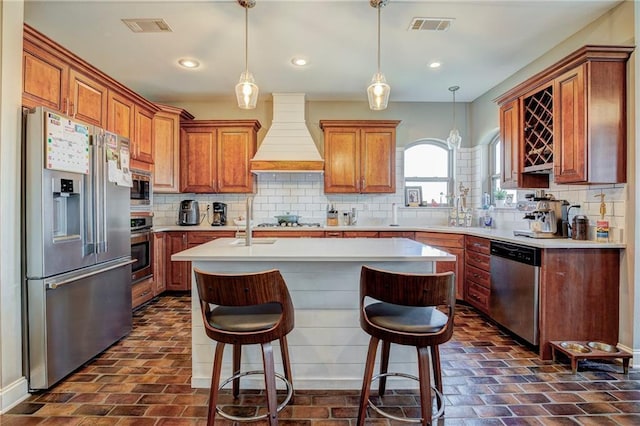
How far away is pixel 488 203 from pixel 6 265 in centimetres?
490

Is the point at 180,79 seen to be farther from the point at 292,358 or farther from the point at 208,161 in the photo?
the point at 292,358

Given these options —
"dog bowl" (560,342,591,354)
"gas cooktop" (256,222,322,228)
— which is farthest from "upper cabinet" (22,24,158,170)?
"dog bowl" (560,342,591,354)

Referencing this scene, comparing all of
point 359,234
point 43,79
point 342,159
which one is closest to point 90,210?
point 43,79

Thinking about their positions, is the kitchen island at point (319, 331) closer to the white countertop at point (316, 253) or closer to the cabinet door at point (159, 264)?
the white countertop at point (316, 253)

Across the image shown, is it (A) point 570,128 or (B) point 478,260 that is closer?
(A) point 570,128

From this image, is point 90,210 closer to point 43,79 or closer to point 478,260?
point 43,79

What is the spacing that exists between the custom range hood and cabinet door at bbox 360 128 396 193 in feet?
2.05

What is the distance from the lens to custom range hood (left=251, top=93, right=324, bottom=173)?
4.65 meters

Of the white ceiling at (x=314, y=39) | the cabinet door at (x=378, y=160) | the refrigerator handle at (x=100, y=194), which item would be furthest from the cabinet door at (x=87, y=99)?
the cabinet door at (x=378, y=160)

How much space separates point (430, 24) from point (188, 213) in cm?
378

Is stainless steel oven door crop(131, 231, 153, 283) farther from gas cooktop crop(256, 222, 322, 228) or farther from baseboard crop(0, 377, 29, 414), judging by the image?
baseboard crop(0, 377, 29, 414)

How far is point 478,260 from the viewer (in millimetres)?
3672

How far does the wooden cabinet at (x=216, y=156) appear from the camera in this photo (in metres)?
4.78

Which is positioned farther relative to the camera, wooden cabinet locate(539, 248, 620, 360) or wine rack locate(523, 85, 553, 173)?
wine rack locate(523, 85, 553, 173)
